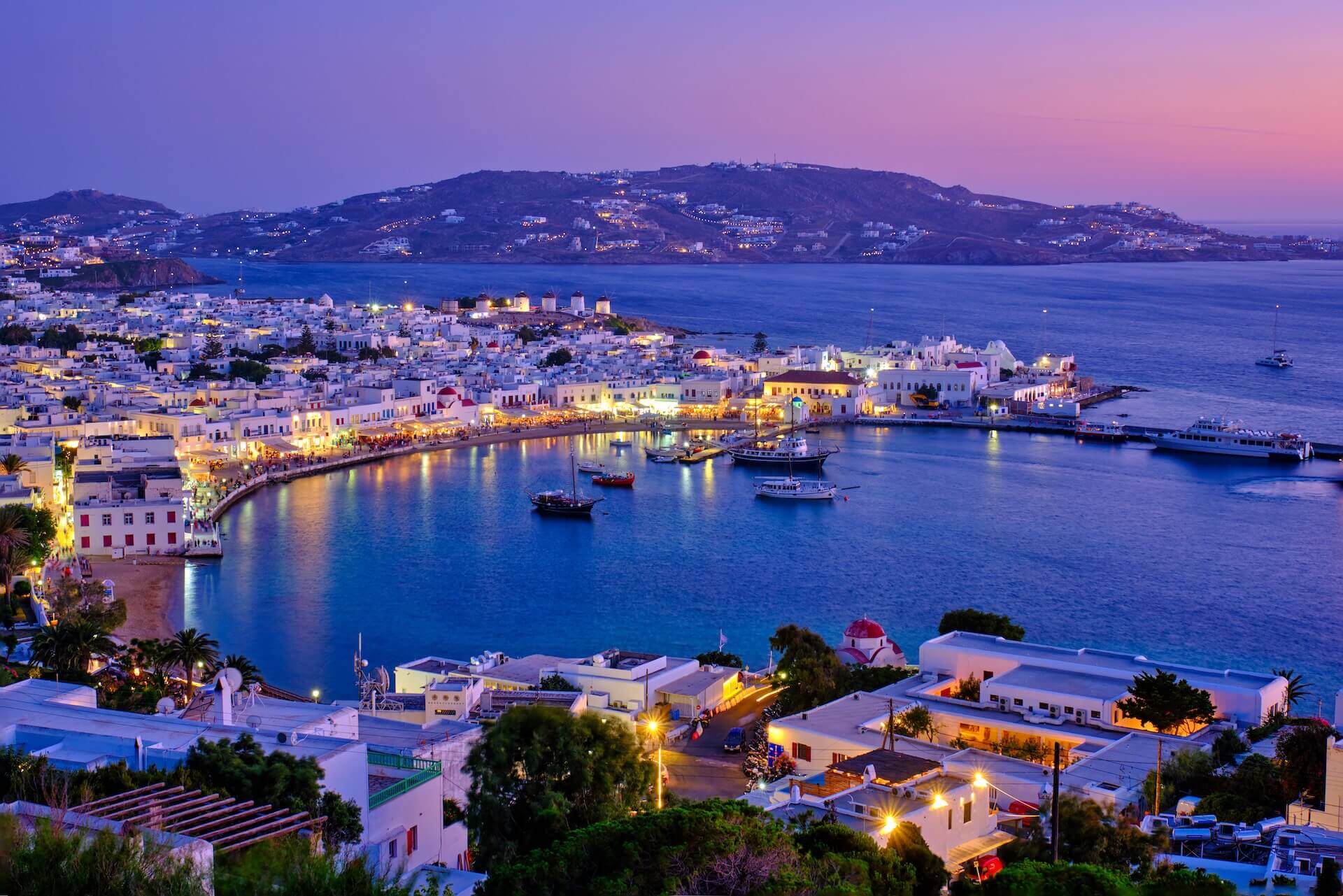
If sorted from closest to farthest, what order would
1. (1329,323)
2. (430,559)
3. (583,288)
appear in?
(430,559) < (1329,323) < (583,288)

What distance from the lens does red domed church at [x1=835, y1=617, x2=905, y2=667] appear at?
936 centimetres

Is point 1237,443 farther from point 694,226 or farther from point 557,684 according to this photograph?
point 694,226

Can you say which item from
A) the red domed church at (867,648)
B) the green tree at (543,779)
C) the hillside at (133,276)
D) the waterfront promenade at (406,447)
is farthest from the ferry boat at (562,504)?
the hillside at (133,276)

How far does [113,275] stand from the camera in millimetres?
61438

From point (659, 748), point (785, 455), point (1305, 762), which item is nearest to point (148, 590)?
point (659, 748)

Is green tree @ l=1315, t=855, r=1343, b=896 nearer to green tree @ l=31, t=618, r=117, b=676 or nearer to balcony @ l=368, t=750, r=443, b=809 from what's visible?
balcony @ l=368, t=750, r=443, b=809

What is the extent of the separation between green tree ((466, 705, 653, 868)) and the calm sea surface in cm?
510

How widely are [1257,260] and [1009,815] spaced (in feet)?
370

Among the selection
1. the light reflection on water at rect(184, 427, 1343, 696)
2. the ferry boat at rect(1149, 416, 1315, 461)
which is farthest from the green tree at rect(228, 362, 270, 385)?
the ferry boat at rect(1149, 416, 1315, 461)

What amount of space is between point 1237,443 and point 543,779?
62.4ft

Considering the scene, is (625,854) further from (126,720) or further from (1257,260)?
(1257,260)

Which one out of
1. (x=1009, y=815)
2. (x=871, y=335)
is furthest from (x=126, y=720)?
(x=871, y=335)

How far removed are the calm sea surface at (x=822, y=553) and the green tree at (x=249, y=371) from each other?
14.6 feet

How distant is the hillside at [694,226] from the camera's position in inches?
4045
